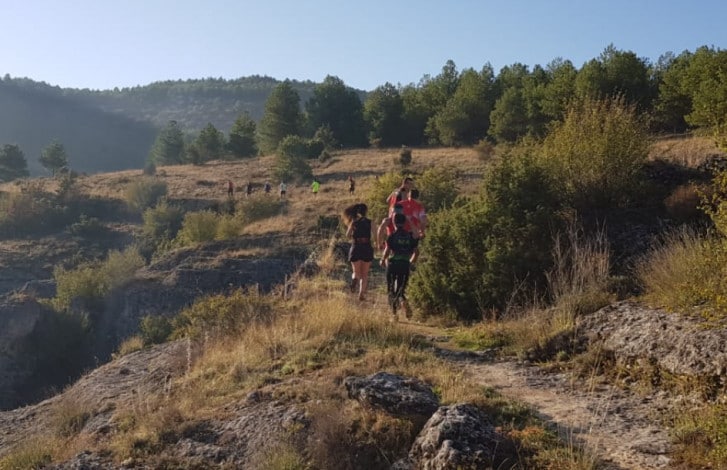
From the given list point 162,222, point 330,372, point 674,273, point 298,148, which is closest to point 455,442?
point 330,372

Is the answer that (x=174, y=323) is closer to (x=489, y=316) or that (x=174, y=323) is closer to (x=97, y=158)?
(x=489, y=316)

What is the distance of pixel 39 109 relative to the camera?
13762 centimetres

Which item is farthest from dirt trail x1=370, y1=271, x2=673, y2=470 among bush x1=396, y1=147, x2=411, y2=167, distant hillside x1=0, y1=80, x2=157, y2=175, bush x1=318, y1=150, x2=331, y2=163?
distant hillside x1=0, y1=80, x2=157, y2=175

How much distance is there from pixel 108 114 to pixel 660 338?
15609 cm

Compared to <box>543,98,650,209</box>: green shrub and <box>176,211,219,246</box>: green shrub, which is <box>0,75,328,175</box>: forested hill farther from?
<box>543,98,650,209</box>: green shrub

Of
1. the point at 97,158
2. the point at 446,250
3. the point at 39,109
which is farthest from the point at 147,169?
the point at 39,109

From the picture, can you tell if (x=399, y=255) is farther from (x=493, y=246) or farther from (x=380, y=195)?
(x=380, y=195)

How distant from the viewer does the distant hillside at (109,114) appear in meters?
128

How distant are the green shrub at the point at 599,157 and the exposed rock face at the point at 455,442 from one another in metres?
6.34

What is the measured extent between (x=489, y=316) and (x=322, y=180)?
129 ft

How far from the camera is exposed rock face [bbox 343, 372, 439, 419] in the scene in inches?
194

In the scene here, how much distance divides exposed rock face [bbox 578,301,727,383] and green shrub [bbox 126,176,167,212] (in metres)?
43.6

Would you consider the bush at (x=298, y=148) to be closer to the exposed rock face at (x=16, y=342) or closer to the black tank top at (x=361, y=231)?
the exposed rock face at (x=16, y=342)

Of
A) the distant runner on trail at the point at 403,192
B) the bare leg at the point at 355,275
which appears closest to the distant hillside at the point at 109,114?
the distant runner on trail at the point at 403,192
